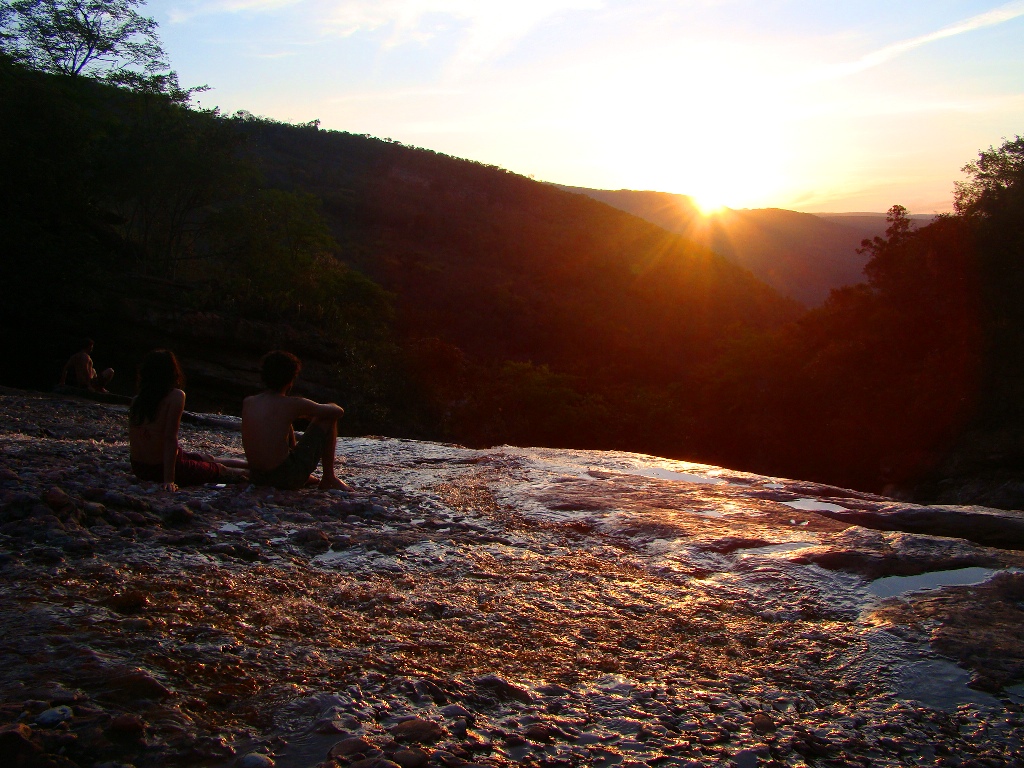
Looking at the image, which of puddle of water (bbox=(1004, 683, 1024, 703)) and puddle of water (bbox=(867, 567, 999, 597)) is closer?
puddle of water (bbox=(1004, 683, 1024, 703))

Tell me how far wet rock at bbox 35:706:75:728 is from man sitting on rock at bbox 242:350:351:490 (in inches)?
148

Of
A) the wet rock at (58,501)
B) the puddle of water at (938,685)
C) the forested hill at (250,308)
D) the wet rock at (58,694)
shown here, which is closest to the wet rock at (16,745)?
the wet rock at (58,694)

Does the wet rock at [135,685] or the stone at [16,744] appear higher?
the stone at [16,744]

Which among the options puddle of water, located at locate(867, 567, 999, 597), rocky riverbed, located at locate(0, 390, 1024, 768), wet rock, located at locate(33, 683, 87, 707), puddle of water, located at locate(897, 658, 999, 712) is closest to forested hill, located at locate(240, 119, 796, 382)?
rocky riverbed, located at locate(0, 390, 1024, 768)

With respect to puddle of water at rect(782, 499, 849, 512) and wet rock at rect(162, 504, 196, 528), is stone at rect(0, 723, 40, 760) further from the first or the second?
puddle of water at rect(782, 499, 849, 512)

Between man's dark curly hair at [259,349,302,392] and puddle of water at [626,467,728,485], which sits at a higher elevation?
man's dark curly hair at [259,349,302,392]

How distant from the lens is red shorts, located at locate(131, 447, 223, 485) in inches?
231

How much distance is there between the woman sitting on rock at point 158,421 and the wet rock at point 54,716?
341cm

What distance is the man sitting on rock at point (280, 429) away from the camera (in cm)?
607

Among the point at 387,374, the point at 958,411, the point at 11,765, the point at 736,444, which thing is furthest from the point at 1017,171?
the point at 11,765

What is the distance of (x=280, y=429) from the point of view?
6.07 m

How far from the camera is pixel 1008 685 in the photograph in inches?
123

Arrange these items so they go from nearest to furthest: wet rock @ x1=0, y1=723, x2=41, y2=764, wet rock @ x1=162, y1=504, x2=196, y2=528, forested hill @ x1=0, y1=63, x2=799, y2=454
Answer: wet rock @ x1=0, y1=723, x2=41, y2=764 → wet rock @ x1=162, y1=504, x2=196, y2=528 → forested hill @ x1=0, y1=63, x2=799, y2=454

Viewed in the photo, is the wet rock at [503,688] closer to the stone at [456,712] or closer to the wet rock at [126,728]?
the stone at [456,712]
